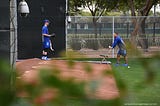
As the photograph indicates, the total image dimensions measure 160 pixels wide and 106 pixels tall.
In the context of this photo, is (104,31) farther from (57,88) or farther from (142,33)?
(57,88)

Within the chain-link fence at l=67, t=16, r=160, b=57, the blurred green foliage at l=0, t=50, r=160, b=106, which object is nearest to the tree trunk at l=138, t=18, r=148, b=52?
the chain-link fence at l=67, t=16, r=160, b=57

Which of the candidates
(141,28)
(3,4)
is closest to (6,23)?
(3,4)

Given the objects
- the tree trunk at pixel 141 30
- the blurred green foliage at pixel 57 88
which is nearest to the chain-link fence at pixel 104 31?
the tree trunk at pixel 141 30

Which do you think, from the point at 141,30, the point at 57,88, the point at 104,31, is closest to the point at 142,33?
the point at 141,30

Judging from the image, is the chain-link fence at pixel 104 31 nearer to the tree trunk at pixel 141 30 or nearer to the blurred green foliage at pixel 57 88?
the tree trunk at pixel 141 30

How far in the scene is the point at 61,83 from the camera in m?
1.65

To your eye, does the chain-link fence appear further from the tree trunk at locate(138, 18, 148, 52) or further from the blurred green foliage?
the blurred green foliage

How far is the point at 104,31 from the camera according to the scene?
27172 mm

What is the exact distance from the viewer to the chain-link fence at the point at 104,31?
87.4 ft

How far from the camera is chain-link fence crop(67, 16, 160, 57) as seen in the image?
26627 mm

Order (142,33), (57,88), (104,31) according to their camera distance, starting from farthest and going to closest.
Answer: (142,33) < (104,31) < (57,88)

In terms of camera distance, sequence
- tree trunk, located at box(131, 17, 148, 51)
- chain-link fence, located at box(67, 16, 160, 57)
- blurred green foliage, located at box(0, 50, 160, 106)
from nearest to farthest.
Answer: blurred green foliage, located at box(0, 50, 160, 106) < chain-link fence, located at box(67, 16, 160, 57) < tree trunk, located at box(131, 17, 148, 51)

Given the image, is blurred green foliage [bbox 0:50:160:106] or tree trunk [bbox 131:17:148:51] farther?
tree trunk [bbox 131:17:148:51]

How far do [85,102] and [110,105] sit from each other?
0.33 ft
